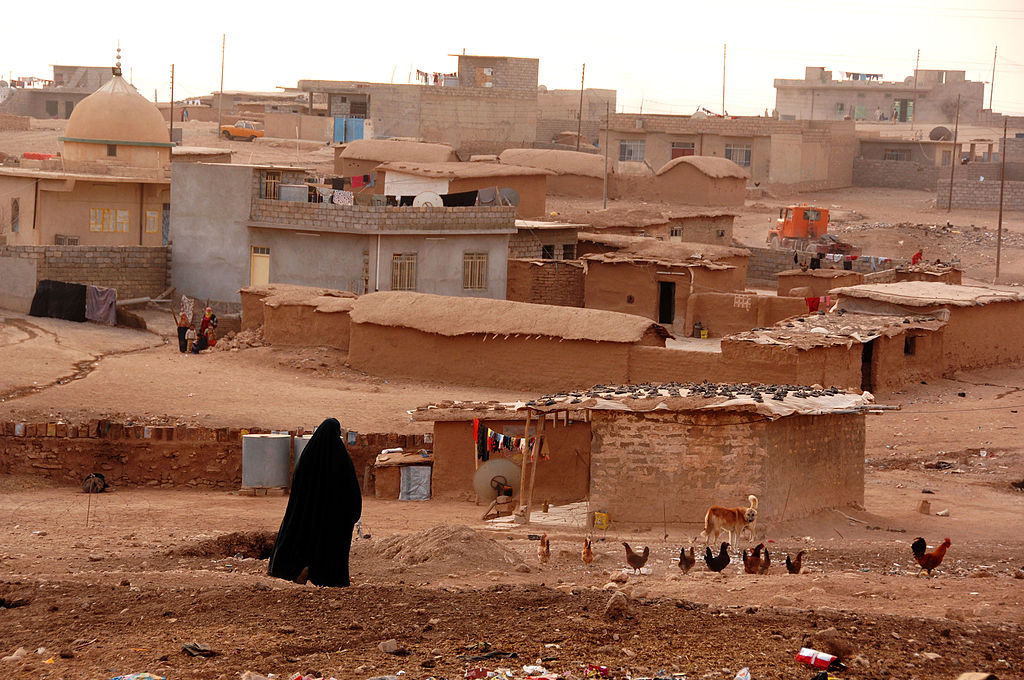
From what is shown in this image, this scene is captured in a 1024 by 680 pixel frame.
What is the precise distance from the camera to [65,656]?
782cm

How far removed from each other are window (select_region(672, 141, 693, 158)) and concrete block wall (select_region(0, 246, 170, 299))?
75.9ft

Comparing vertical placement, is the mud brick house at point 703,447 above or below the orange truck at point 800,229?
below

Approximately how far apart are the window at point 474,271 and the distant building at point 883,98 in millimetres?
48844

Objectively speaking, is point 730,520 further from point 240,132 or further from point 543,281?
point 240,132

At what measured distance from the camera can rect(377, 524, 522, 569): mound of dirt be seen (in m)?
11.3

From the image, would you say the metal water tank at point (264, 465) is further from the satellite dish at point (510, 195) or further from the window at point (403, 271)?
the satellite dish at point (510, 195)

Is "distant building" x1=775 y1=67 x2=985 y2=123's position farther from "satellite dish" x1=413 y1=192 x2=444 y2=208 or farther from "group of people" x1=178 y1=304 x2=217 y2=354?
"group of people" x1=178 y1=304 x2=217 y2=354

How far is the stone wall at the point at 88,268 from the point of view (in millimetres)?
28281

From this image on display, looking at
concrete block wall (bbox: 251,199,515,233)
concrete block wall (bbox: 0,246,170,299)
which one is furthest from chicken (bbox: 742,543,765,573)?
concrete block wall (bbox: 0,246,170,299)

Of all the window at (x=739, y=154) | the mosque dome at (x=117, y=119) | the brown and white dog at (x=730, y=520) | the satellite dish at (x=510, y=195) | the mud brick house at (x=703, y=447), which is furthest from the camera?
the window at (x=739, y=154)

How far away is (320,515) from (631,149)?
41946 mm

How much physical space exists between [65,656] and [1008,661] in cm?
530

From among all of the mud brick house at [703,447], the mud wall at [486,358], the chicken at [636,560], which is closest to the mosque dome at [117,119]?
the mud wall at [486,358]

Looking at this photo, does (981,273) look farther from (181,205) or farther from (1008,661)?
(1008,661)
